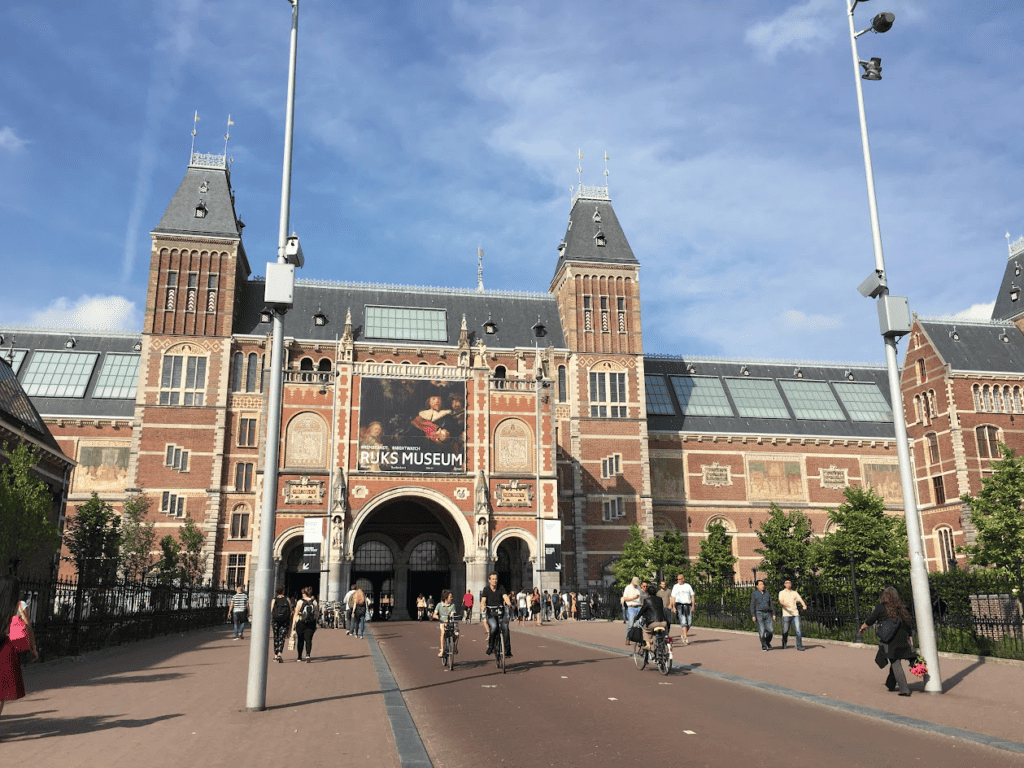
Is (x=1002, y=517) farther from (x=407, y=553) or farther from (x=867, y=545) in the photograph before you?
(x=407, y=553)

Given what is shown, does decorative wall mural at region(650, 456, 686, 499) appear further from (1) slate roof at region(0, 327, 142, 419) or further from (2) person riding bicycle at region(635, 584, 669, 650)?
(2) person riding bicycle at region(635, 584, 669, 650)

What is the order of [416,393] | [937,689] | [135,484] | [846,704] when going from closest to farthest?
[846,704]
[937,689]
[416,393]
[135,484]

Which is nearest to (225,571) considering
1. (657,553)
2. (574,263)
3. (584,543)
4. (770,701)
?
(584,543)

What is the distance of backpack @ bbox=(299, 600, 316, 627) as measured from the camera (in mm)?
18562

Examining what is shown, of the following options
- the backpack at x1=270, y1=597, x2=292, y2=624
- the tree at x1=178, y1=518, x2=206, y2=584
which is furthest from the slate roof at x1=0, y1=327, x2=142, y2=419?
the backpack at x1=270, y1=597, x2=292, y2=624

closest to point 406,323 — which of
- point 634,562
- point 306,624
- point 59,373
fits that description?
point 59,373

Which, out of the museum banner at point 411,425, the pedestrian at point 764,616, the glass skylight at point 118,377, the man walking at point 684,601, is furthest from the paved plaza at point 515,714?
the glass skylight at point 118,377

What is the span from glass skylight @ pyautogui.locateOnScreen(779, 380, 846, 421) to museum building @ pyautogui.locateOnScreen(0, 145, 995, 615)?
0.89ft

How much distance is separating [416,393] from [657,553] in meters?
14.6

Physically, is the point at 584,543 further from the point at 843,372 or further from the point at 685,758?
the point at 685,758

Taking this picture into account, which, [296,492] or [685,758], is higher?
[296,492]

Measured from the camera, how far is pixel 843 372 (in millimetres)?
63750

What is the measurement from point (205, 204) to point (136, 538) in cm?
2166

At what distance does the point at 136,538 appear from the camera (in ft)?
136
